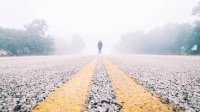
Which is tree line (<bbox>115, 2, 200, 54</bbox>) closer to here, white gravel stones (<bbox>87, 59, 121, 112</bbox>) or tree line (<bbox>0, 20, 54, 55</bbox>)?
tree line (<bbox>0, 20, 54, 55</bbox>)

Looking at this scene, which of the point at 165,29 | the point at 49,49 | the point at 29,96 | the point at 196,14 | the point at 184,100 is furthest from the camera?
the point at 165,29

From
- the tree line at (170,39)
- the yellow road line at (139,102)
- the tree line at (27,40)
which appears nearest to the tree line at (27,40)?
the tree line at (27,40)

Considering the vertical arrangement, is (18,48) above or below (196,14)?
below

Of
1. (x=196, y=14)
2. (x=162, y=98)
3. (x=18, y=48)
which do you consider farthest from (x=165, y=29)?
(x=162, y=98)

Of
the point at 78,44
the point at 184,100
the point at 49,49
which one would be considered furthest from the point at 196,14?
the point at 78,44

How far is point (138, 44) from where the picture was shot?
83750 millimetres

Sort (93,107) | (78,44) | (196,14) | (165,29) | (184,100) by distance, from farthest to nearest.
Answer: (78,44) < (165,29) < (196,14) < (184,100) < (93,107)

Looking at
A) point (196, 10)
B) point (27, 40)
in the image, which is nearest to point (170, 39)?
point (196, 10)

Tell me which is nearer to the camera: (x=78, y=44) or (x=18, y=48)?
(x=18, y=48)

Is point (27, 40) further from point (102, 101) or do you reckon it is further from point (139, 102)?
point (139, 102)

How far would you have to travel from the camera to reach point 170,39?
65438 millimetres

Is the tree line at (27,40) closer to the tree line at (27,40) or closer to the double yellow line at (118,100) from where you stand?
the tree line at (27,40)

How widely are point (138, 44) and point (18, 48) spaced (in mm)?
49232

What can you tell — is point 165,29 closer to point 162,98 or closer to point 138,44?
point 138,44
